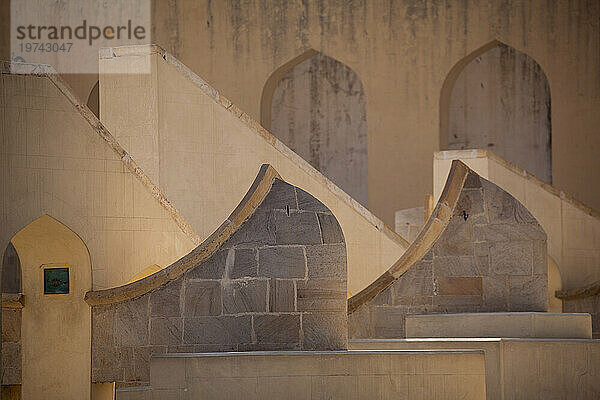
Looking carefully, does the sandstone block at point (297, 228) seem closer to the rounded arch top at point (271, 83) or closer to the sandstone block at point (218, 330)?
the sandstone block at point (218, 330)

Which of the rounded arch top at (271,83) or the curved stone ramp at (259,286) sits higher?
the rounded arch top at (271,83)

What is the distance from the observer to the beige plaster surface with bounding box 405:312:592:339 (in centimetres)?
832

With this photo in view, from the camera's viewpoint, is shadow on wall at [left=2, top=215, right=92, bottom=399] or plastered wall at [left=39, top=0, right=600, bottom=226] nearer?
shadow on wall at [left=2, top=215, right=92, bottom=399]

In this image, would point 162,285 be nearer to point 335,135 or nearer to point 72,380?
point 72,380

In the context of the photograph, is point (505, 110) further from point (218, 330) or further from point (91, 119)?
point (218, 330)

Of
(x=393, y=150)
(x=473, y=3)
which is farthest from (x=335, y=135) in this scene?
(x=473, y=3)

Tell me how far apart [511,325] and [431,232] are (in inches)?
57.7

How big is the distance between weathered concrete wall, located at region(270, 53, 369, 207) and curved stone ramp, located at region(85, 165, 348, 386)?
1208 cm

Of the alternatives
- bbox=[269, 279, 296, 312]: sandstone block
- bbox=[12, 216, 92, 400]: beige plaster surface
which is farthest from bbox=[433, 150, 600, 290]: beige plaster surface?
bbox=[269, 279, 296, 312]: sandstone block

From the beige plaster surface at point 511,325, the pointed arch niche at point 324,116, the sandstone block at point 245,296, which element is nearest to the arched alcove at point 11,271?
the pointed arch niche at point 324,116

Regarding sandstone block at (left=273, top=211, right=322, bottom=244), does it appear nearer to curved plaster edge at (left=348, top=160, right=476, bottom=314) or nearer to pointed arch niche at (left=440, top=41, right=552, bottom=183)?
curved plaster edge at (left=348, top=160, right=476, bottom=314)

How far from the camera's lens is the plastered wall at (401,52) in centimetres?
1711

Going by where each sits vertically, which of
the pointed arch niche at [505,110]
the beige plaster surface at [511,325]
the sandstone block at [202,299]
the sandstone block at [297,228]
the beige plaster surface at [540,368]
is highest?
Answer: the pointed arch niche at [505,110]

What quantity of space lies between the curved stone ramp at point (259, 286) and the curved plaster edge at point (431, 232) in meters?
2.13
